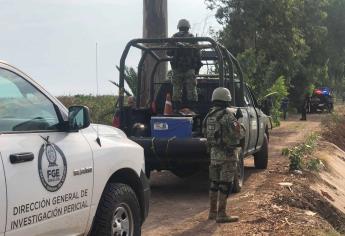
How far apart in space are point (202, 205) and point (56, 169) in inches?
189

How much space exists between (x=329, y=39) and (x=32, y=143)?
151 feet

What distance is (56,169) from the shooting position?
159 inches

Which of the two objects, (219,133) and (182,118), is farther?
(182,118)

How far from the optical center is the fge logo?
153 inches

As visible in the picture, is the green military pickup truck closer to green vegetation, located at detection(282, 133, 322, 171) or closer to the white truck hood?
green vegetation, located at detection(282, 133, 322, 171)

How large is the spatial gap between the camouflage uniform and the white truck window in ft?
17.7

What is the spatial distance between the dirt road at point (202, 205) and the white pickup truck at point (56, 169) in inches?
76.0

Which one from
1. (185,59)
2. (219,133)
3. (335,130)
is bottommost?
(335,130)

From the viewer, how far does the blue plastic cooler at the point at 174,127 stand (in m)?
8.65

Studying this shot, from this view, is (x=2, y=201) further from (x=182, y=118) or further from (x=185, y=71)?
(x=185, y=71)

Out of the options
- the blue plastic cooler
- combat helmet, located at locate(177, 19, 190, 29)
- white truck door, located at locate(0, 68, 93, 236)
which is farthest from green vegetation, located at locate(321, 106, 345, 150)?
white truck door, located at locate(0, 68, 93, 236)

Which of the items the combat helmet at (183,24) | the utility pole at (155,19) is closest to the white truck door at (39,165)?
the combat helmet at (183,24)

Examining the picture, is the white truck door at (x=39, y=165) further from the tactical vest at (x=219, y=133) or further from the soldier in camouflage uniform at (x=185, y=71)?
the soldier in camouflage uniform at (x=185, y=71)

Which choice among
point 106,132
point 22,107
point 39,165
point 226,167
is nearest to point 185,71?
point 226,167
